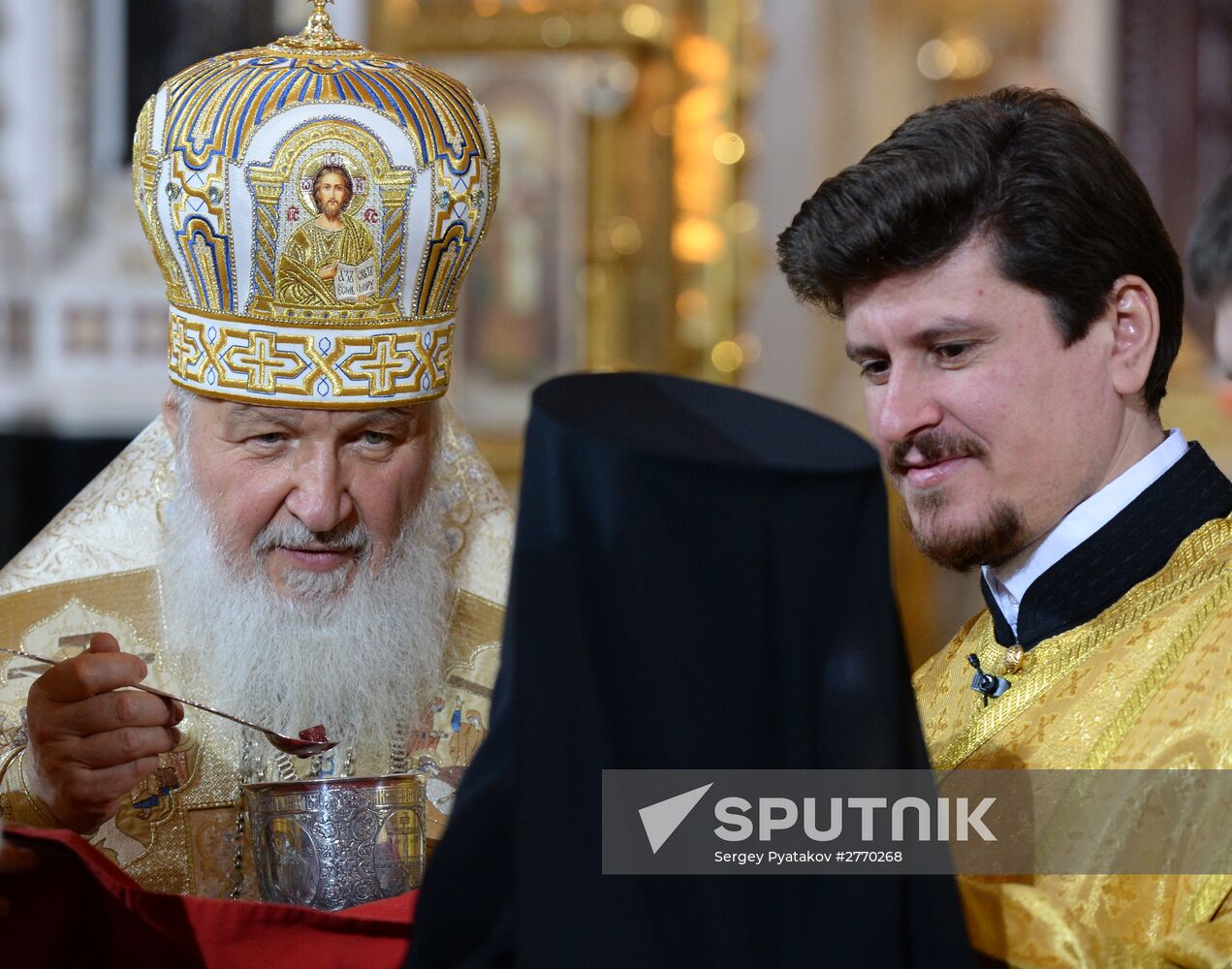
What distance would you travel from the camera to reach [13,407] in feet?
21.3

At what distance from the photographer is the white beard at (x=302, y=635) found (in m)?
3.08

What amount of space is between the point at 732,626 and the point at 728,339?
5654 mm

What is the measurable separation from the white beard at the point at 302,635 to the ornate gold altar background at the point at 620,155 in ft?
9.76

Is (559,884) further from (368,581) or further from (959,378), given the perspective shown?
(368,581)

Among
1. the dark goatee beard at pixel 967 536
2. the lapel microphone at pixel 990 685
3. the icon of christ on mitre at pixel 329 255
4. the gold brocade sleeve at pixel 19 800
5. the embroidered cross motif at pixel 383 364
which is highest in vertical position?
the icon of christ on mitre at pixel 329 255

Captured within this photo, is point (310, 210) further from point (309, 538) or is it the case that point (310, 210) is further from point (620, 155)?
point (620, 155)

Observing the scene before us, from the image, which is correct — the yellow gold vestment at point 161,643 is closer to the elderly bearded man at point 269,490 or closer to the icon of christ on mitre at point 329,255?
the elderly bearded man at point 269,490

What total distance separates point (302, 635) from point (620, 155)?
15.1 feet

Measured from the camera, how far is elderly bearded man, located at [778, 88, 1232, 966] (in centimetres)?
242

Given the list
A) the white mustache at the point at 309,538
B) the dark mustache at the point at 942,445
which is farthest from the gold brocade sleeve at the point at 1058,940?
the white mustache at the point at 309,538

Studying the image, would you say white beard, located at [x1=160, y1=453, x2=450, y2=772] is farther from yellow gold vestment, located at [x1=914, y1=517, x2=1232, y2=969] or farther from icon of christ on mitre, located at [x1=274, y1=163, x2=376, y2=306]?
yellow gold vestment, located at [x1=914, y1=517, x2=1232, y2=969]

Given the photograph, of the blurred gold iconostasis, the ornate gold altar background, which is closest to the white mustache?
the ornate gold altar background

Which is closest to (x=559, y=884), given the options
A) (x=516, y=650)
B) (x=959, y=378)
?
(x=516, y=650)

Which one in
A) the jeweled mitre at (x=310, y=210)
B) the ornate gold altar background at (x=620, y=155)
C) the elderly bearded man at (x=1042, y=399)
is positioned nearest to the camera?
the elderly bearded man at (x=1042, y=399)
